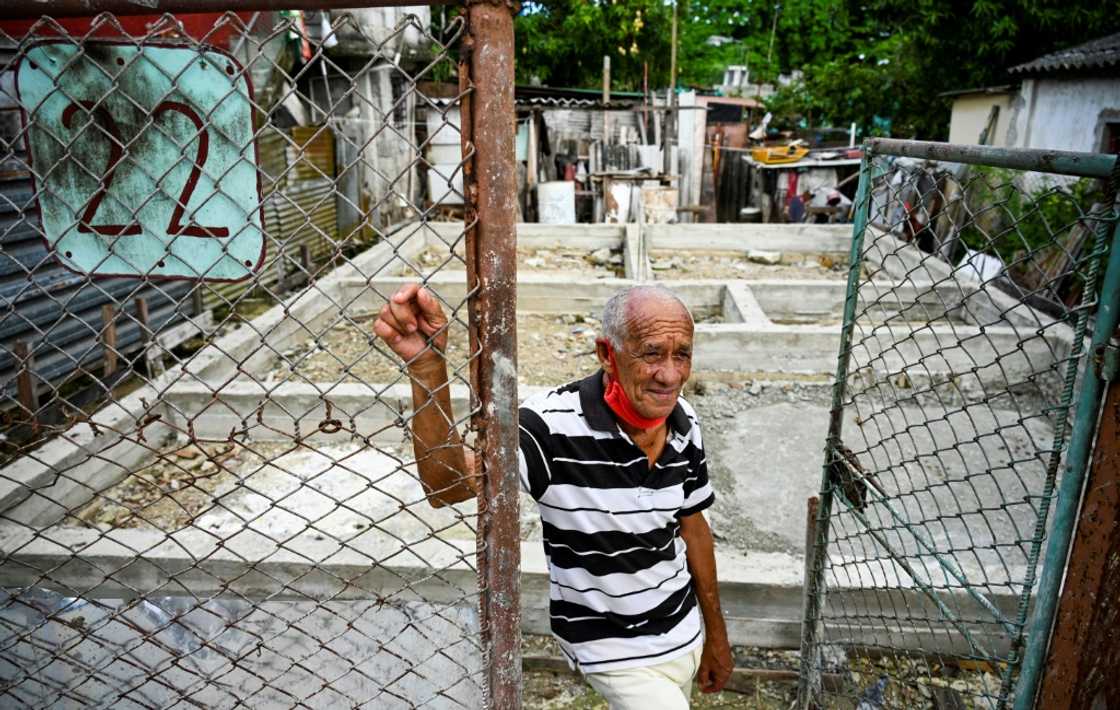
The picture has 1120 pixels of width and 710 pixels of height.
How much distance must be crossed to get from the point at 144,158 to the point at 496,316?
2.57 ft

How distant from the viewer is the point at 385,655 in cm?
235

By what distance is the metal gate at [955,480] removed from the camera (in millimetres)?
1430

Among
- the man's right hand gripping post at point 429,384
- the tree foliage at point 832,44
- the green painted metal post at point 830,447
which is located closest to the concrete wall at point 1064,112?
the tree foliage at point 832,44

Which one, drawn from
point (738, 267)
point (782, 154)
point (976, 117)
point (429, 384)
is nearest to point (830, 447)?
point (429, 384)

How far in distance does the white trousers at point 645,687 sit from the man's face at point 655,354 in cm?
70

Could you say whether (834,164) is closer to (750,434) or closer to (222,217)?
(750,434)

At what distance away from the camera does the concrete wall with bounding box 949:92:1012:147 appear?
12.7 m

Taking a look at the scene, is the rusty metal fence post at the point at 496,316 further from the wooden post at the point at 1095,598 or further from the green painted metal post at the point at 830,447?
the green painted metal post at the point at 830,447

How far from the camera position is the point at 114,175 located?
142 centimetres


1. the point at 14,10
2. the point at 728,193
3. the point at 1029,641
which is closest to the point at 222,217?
the point at 14,10

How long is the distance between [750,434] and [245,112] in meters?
4.42

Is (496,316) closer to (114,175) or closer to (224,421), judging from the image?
(114,175)

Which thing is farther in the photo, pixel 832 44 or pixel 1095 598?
pixel 832 44

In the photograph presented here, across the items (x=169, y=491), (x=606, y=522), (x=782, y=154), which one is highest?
(x=782, y=154)
